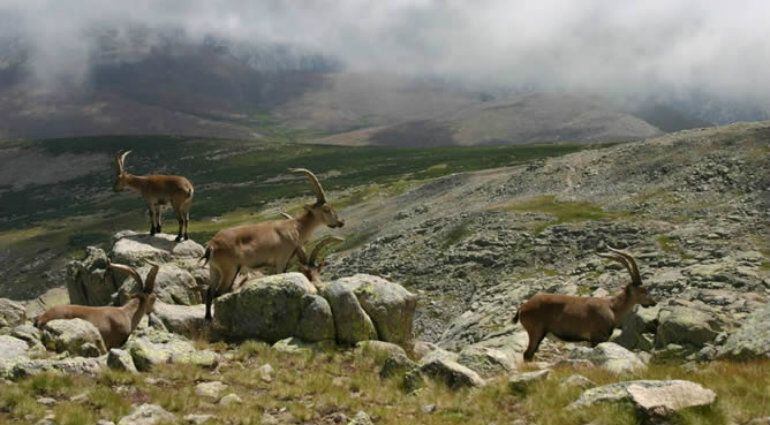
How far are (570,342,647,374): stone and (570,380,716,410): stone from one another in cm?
340

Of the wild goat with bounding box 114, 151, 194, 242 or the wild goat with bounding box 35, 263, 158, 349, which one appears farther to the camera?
the wild goat with bounding box 114, 151, 194, 242

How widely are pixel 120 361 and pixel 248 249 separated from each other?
6967 mm

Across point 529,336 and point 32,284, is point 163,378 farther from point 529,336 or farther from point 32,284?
point 32,284

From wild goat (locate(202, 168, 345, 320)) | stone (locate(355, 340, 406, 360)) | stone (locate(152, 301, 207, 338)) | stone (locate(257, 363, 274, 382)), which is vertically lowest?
stone (locate(355, 340, 406, 360))

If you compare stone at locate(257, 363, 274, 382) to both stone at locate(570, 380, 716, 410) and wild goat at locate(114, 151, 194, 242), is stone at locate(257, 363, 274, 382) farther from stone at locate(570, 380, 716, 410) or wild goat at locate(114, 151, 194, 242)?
wild goat at locate(114, 151, 194, 242)

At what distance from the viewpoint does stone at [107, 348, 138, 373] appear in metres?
15.0

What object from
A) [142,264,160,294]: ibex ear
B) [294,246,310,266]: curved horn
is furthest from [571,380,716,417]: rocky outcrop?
[142,264,160,294]: ibex ear

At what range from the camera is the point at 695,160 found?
66.4 m

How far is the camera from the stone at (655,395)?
11.0 meters

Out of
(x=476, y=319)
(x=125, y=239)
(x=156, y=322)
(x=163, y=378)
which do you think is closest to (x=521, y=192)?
(x=476, y=319)

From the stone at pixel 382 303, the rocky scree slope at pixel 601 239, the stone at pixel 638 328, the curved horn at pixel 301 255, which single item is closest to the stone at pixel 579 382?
the stone at pixel 382 303

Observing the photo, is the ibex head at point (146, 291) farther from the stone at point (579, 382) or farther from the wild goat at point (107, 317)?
the stone at point (579, 382)

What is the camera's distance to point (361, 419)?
42.9ft

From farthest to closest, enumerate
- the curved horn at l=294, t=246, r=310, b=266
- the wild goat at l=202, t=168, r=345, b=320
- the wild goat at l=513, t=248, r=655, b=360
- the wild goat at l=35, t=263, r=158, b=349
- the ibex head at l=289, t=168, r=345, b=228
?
the ibex head at l=289, t=168, r=345, b=228
the curved horn at l=294, t=246, r=310, b=266
the wild goat at l=513, t=248, r=655, b=360
the wild goat at l=202, t=168, r=345, b=320
the wild goat at l=35, t=263, r=158, b=349
